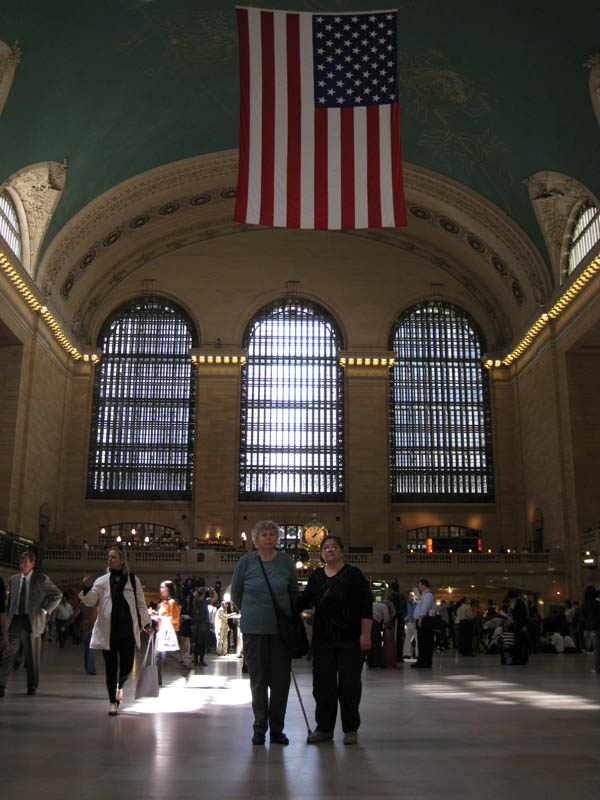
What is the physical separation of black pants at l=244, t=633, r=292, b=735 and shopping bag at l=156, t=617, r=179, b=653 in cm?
327

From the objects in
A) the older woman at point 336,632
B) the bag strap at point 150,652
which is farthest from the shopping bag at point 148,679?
the older woman at point 336,632

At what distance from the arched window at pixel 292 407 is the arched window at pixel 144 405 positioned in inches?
96.8

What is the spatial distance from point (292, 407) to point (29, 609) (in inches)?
1003

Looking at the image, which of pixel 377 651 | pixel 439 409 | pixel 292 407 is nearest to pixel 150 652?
pixel 377 651

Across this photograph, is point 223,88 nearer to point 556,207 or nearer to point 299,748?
point 556,207

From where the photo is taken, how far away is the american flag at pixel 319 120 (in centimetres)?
1291

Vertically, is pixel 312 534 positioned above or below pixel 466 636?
above

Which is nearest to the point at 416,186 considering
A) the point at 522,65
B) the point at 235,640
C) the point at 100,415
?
the point at 522,65

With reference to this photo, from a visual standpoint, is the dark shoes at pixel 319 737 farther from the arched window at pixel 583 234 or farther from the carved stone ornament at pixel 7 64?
the arched window at pixel 583 234

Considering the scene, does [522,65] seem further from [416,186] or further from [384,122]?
[384,122]

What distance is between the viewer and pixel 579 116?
843 inches

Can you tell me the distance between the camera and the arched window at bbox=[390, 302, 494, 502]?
32562 mm

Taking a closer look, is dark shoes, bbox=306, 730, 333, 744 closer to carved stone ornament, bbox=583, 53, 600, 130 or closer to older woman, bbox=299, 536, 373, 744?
older woman, bbox=299, 536, 373, 744

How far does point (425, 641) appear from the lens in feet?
41.1
